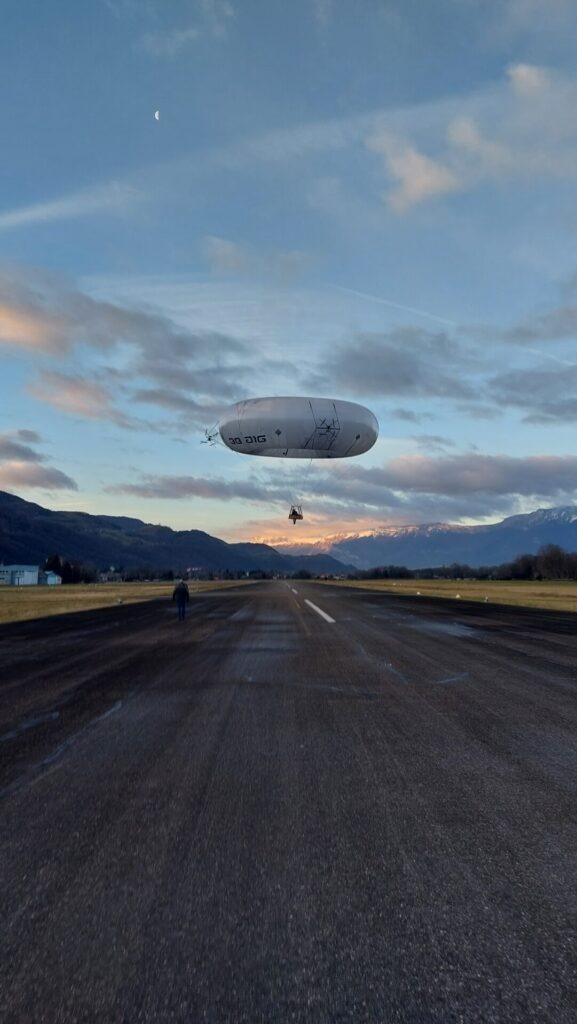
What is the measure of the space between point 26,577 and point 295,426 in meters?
133

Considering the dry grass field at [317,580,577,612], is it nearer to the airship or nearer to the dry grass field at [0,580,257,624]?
the airship

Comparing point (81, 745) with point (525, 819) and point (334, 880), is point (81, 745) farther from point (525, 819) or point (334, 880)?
point (525, 819)

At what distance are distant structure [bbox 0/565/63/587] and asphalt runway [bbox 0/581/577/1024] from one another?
151 meters

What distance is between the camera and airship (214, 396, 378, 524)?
36.3 meters

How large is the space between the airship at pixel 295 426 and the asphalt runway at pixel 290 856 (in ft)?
89.6

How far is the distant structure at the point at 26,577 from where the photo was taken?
148625 millimetres

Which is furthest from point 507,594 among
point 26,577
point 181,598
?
point 26,577

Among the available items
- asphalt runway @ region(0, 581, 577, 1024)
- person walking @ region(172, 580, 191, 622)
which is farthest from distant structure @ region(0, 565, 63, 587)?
asphalt runway @ region(0, 581, 577, 1024)

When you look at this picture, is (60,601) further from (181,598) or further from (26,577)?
(26,577)

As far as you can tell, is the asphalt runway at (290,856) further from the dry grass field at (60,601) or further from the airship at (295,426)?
the airship at (295,426)

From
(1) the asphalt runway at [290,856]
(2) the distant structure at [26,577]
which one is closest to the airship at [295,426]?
(1) the asphalt runway at [290,856]

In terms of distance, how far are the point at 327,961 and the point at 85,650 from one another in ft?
46.7

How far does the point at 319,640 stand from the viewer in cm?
1769

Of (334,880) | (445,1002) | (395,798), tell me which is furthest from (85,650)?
(445,1002)
